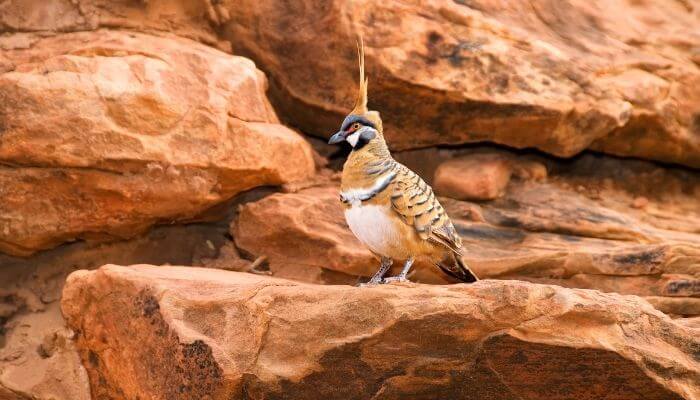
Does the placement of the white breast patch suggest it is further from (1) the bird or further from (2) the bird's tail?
(2) the bird's tail

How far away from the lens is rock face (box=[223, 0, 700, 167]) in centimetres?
612

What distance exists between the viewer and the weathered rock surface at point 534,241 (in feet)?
18.5

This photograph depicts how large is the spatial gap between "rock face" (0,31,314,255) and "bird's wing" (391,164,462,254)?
1.51 m

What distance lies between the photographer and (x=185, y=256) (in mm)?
6082

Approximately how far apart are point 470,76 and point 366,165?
6.30 feet

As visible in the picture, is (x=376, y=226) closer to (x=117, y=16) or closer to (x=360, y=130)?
(x=360, y=130)

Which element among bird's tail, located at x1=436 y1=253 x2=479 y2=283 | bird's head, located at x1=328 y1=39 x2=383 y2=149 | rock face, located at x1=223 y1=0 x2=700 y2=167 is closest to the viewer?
bird's head, located at x1=328 y1=39 x2=383 y2=149

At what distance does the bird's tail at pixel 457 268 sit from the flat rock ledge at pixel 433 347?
0.92 m

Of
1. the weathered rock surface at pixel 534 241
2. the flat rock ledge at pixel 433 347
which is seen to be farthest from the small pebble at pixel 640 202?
the flat rock ledge at pixel 433 347

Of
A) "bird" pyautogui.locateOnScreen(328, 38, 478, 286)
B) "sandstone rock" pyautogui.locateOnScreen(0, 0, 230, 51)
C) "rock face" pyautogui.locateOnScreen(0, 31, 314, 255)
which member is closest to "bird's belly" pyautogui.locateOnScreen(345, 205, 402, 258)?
"bird" pyautogui.locateOnScreen(328, 38, 478, 286)

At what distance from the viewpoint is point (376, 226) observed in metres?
4.52

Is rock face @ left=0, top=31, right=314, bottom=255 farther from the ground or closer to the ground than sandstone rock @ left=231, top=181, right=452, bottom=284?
farther from the ground

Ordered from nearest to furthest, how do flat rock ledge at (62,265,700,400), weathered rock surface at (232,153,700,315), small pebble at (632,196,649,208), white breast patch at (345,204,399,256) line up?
flat rock ledge at (62,265,700,400) → white breast patch at (345,204,399,256) → weathered rock surface at (232,153,700,315) → small pebble at (632,196,649,208)

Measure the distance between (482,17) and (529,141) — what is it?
1.12 m
